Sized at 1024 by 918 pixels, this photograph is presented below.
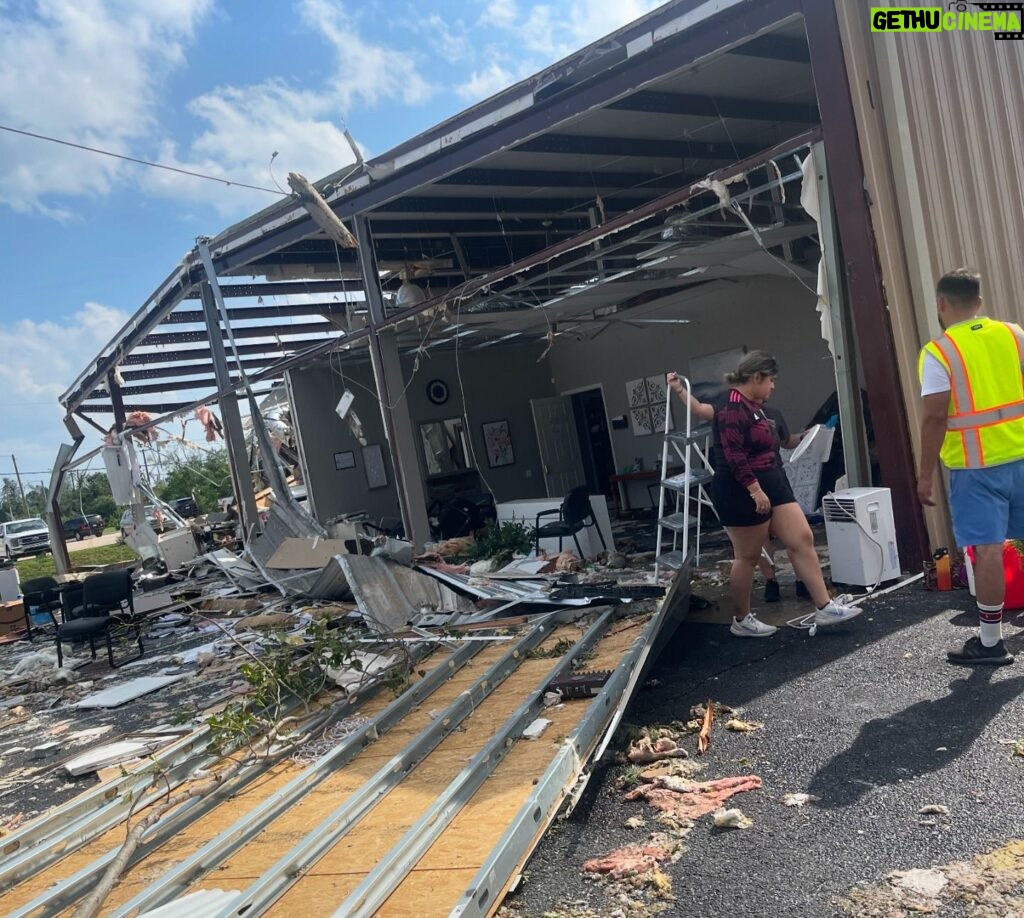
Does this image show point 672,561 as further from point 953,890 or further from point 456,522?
point 456,522

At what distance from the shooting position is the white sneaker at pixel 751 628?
199 inches

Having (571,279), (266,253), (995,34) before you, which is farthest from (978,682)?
(266,253)

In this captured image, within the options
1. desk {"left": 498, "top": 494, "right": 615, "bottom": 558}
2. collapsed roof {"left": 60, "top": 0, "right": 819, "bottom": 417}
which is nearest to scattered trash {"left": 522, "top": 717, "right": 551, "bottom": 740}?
collapsed roof {"left": 60, "top": 0, "right": 819, "bottom": 417}

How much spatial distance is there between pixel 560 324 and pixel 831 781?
36.5 feet

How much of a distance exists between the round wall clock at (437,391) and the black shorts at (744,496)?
10534 mm

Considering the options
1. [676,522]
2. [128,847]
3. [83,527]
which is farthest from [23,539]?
[128,847]

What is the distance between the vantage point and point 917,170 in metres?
5.65

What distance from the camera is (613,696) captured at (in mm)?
3848

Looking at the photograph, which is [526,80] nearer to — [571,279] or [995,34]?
[995,34]

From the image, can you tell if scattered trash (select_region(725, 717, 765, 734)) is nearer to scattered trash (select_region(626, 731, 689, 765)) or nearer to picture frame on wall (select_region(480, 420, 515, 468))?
scattered trash (select_region(626, 731, 689, 765))

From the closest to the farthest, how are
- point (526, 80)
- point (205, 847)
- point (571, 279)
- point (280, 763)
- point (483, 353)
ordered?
1. point (205, 847)
2. point (280, 763)
3. point (526, 80)
4. point (571, 279)
5. point (483, 353)

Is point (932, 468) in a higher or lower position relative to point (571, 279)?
lower

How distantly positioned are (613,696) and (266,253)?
8.35m

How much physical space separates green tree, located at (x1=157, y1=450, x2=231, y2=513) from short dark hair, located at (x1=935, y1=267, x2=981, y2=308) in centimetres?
2692
